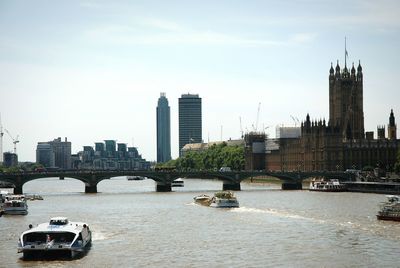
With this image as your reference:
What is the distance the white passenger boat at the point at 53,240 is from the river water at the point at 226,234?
1040 millimetres

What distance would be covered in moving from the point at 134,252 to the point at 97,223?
24.5 m

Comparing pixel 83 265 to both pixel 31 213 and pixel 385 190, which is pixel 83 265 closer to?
pixel 31 213

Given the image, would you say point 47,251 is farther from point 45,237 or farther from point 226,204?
point 226,204

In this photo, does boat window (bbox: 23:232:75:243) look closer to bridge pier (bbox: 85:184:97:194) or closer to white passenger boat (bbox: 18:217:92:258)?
white passenger boat (bbox: 18:217:92:258)

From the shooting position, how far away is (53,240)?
66438mm

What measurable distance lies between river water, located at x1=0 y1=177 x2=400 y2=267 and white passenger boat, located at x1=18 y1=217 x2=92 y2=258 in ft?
3.41

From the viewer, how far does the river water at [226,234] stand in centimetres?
6391

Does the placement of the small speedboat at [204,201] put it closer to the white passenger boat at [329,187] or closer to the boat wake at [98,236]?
the white passenger boat at [329,187]

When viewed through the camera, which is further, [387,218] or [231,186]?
[231,186]

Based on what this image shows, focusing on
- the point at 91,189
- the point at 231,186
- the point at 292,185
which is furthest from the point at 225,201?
the point at 292,185

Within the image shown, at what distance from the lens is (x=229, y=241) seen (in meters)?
75.2

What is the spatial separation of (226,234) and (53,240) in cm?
1992

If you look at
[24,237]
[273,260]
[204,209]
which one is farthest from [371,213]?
[24,237]

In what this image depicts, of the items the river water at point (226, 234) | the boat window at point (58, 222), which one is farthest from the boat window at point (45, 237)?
the boat window at point (58, 222)
